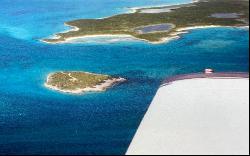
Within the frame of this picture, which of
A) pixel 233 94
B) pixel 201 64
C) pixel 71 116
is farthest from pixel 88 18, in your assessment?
pixel 233 94

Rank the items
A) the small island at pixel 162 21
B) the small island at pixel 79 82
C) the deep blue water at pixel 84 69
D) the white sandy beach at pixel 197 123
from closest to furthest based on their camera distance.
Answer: the white sandy beach at pixel 197 123, the deep blue water at pixel 84 69, the small island at pixel 79 82, the small island at pixel 162 21

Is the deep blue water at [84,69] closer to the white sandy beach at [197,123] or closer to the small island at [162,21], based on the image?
the small island at [162,21]

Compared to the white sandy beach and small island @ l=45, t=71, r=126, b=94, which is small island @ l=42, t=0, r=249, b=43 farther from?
the white sandy beach

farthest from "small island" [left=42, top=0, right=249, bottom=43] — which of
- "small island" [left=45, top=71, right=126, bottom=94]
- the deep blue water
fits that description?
"small island" [left=45, top=71, right=126, bottom=94]

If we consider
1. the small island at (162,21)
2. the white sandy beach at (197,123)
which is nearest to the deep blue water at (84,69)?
the small island at (162,21)

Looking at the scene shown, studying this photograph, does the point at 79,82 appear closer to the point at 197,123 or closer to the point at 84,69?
the point at 84,69

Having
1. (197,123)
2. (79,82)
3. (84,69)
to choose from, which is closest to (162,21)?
(84,69)
